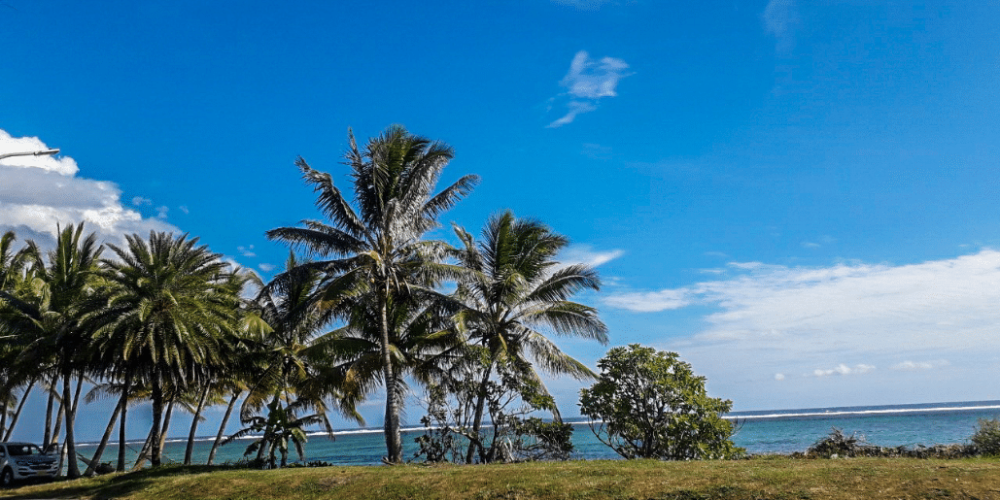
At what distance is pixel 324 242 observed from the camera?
850 inches

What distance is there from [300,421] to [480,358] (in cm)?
761

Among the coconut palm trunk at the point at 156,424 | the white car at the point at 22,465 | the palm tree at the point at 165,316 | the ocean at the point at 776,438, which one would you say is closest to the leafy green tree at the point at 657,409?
the ocean at the point at 776,438

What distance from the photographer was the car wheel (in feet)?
74.5

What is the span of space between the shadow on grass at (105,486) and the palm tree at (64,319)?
3694 millimetres

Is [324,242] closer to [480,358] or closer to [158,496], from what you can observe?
[480,358]

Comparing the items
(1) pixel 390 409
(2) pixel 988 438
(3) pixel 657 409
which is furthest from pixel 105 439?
(2) pixel 988 438

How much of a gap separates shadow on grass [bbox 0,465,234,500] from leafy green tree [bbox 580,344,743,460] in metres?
11.5

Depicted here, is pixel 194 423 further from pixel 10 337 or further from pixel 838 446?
pixel 838 446

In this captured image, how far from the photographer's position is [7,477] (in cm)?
2291

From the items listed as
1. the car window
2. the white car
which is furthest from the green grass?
the car window

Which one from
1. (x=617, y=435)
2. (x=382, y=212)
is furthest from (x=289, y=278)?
(x=617, y=435)

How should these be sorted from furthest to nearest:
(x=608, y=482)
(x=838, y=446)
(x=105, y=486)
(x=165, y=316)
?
(x=165, y=316)
(x=105, y=486)
(x=838, y=446)
(x=608, y=482)

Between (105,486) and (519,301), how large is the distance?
43.7ft

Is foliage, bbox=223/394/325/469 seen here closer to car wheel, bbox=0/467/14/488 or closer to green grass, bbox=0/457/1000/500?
green grass, bbox=0/457/1000/500
